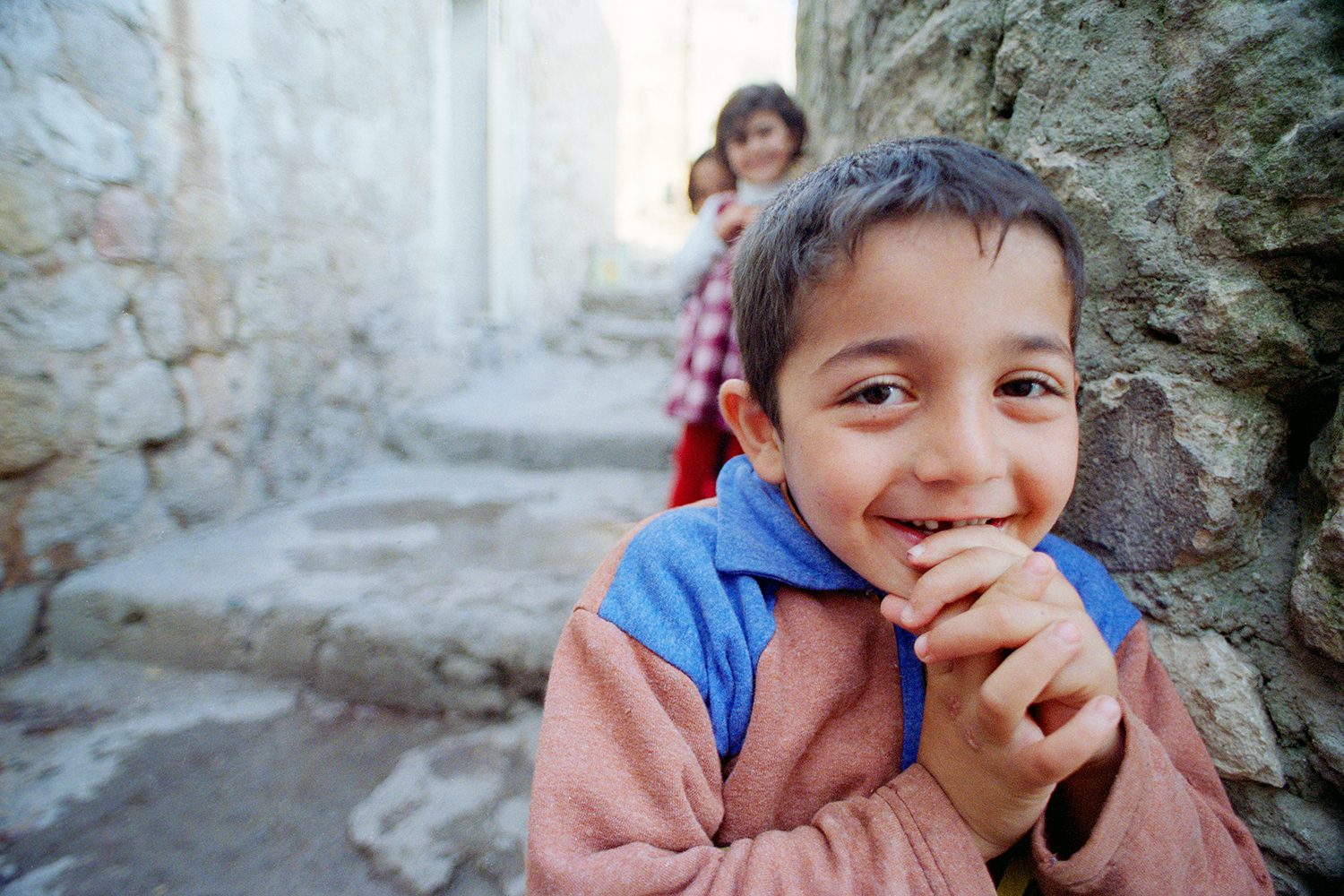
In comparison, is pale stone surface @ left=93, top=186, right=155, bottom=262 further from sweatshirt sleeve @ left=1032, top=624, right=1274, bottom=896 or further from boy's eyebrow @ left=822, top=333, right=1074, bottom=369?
sweatshirt sleeve @ left=1032, top=624, right=1274, bottom=896

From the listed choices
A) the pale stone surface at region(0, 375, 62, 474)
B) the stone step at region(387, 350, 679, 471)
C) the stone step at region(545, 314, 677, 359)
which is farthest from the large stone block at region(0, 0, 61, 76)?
the stone step at region(545, 314, 677, 359)

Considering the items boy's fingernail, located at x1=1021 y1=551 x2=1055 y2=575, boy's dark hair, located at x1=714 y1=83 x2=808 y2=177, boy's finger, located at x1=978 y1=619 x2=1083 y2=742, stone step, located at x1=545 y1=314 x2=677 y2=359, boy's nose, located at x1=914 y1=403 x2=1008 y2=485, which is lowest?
boy's finger, located at x1=978 y1=619 x2=1083 y2=742

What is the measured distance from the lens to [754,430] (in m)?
0.86

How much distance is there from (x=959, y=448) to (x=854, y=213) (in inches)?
9.9

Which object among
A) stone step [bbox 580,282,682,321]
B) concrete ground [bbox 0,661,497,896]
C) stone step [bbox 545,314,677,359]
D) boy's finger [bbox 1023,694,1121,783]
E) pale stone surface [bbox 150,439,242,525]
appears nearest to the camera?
boy's finger [bbox 1023,694,1121,783]

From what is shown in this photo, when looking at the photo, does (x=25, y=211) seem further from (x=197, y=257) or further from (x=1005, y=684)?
(x=1005, y=684)

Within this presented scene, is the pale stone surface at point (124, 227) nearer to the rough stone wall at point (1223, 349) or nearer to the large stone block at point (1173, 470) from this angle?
the rough stone wall at point (1223, 349)

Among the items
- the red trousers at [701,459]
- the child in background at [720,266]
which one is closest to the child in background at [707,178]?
the child in background at [720,266]

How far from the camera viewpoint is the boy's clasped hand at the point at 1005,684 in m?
0.57

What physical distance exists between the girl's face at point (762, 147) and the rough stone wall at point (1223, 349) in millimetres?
1315

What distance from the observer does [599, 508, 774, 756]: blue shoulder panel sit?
71 cm

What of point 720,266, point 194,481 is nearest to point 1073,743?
point 720,266

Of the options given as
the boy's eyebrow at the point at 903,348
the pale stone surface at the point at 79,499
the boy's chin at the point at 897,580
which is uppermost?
the boy's eyebrow at the point at 903,348

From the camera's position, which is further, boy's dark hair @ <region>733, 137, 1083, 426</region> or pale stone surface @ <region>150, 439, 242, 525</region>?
pale stone surface @ <region>150, 439, 242, 525</region>
